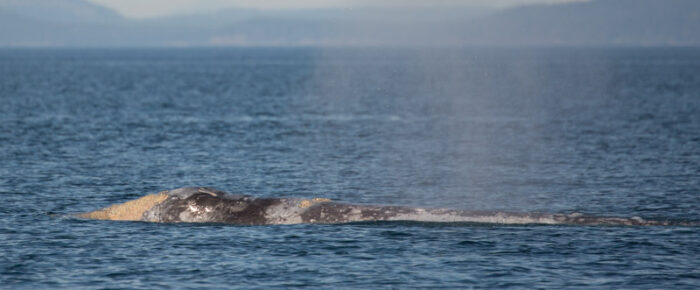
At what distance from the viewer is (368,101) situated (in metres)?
97.9

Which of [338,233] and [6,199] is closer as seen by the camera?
[338,233]

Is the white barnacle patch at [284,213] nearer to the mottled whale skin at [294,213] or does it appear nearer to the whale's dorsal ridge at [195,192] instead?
the mottled whale skin at [294,213]

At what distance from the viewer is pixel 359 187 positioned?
Answer: 37.5 m

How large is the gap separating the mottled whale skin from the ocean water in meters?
0.59

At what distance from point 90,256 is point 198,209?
5.19 meters

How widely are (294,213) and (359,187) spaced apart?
28.7ft

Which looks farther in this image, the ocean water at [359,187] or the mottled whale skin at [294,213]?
the mottled whale skin at [294,213]

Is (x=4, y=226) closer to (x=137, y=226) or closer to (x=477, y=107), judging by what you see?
(x=137, y=226)

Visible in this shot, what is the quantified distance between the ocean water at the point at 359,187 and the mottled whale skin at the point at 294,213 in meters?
0.59

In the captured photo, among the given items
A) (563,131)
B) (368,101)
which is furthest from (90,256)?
(368,101)

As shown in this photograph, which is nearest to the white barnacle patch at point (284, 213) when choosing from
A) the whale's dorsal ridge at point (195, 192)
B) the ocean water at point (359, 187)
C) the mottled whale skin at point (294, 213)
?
the mottled whale skin at point (294, 213)

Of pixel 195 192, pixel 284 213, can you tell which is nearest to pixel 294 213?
pixel 284 213

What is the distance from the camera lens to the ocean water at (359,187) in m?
22.8

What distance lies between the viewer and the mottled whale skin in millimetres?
27859
